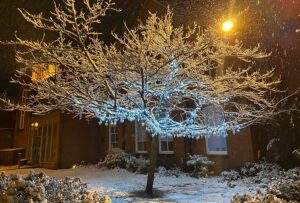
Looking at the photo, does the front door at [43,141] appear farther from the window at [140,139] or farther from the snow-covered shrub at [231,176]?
the snow-covered shrub at [231,176]

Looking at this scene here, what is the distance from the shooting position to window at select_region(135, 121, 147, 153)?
16828 millimetres

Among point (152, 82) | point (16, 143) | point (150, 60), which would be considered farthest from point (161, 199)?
point (16, 143)

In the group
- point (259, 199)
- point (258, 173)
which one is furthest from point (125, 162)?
point (259, 199)

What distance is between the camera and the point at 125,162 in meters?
15.3

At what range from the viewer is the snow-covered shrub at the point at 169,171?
43.1 ft

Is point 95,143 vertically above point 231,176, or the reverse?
point 95,143

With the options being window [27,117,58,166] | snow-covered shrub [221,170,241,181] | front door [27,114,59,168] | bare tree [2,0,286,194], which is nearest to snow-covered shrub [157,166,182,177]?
snow-covered shrub [221,170,241,181]

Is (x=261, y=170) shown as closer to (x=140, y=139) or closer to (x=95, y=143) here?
(x=140, y=139)

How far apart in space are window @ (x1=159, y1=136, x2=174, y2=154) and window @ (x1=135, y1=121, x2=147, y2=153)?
1.49 m

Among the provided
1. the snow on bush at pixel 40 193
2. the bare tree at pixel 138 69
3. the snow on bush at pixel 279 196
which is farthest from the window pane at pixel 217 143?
the snow on bush at pixel 40 193

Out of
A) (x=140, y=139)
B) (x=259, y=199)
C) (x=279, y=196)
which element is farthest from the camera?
(x=140, y=139)

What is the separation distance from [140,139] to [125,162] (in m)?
2.23

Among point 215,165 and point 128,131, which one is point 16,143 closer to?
point 128,131

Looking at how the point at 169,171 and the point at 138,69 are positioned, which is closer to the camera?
the point at 138,69
